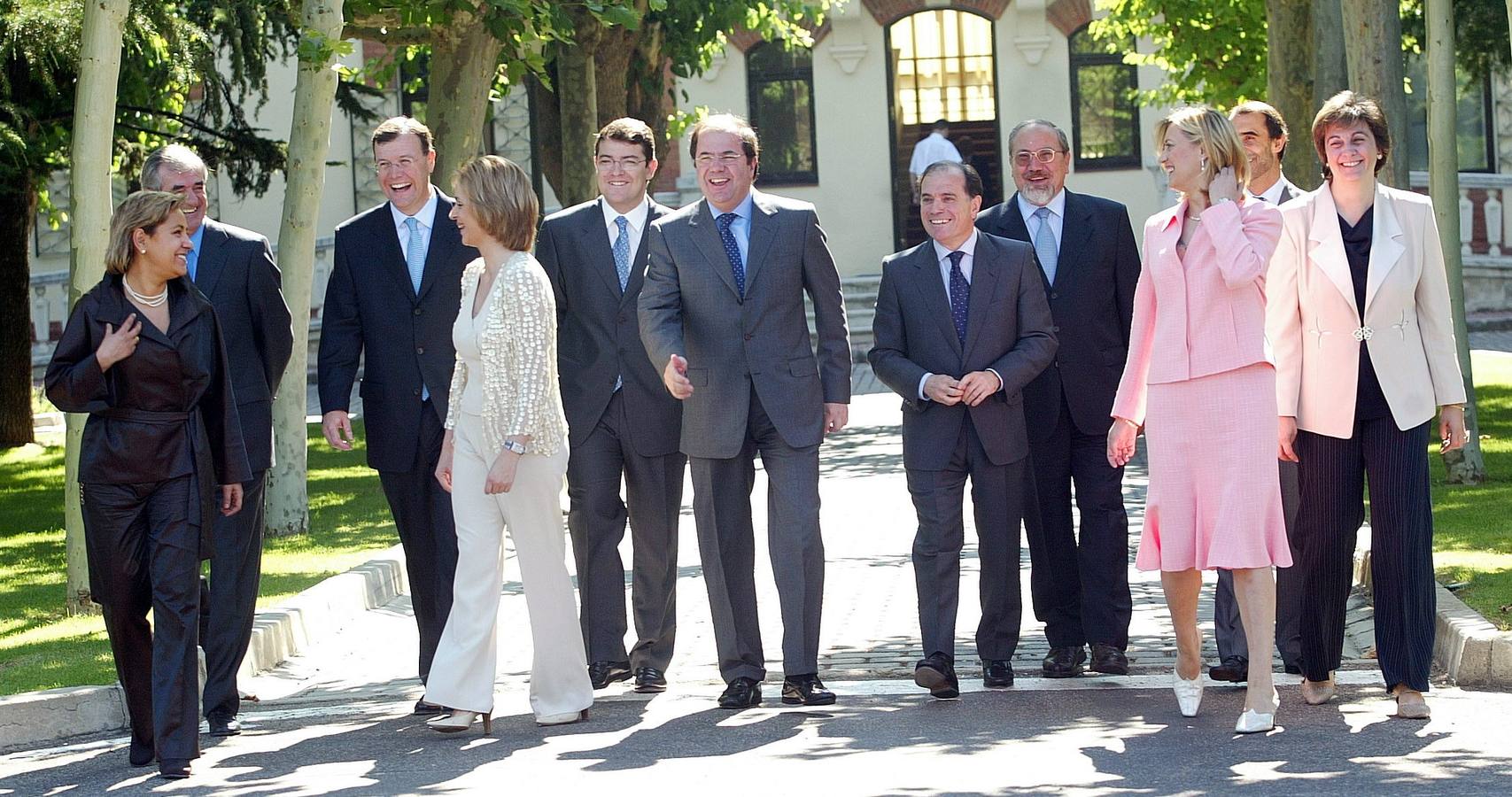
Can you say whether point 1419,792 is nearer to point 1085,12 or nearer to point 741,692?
point 741,692

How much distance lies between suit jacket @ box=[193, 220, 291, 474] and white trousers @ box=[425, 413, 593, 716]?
2.99ft

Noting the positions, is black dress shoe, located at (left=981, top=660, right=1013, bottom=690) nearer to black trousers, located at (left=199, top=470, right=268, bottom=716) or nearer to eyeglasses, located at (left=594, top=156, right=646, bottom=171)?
eyeglasses, located at (left=594, top=156, right=646, bottom=171)

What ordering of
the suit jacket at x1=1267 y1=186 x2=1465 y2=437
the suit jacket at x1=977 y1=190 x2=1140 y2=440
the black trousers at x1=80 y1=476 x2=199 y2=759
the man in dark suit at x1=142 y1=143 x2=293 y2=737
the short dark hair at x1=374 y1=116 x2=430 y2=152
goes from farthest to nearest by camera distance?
1. the suit jacket at x1=977 y1=190 x2=1140 y2=440
2. the short dark hair at x1=374 y1=116 x2=430 y2=152
3. the man in dark suit at x1=142 y1=143 x2=293 y2=737
4. the suit jacket at x1=1267 y1=186 x2=1465 y2=437
5. the black trousers at x1=80 y1=476 x2=199 y2=759

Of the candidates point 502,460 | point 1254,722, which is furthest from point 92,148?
point 1254,722

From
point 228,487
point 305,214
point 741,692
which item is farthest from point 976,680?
point 305,214

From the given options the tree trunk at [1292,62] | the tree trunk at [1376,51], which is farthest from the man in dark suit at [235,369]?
the tree trunk at [1292,62]

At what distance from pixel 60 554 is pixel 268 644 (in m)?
5.07

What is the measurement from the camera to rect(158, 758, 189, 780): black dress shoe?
275 inches

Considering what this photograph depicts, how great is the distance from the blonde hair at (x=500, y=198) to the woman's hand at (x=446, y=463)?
726 millimetres

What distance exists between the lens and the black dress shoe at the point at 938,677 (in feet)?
25.6

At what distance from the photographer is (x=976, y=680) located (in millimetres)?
8367

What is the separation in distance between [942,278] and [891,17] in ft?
84.7

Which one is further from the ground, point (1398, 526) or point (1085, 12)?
point (1085, 12)

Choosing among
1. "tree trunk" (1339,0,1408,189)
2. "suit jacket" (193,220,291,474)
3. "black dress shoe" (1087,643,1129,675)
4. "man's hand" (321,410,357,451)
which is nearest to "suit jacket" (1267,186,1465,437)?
"black dress shoe" (1087,643,1129,675)
